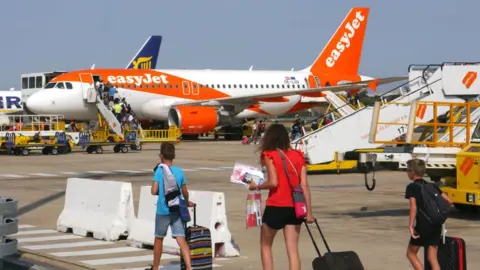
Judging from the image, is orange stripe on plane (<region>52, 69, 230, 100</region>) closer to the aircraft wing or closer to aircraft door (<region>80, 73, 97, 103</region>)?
aircraft door (<region>80, 73, 97, 103</region>)

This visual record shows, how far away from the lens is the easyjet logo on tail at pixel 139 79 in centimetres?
4494

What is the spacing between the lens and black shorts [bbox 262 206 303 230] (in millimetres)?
8781

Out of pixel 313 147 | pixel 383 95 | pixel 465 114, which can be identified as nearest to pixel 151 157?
pixel 313 147

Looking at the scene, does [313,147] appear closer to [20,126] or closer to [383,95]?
[383,95]

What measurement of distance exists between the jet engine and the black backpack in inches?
1371

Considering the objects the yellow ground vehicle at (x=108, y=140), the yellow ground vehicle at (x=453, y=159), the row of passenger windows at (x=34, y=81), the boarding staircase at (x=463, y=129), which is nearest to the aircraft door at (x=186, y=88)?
the yellow ground vehicle at (x=108, y=140)

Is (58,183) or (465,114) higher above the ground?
(465,114)

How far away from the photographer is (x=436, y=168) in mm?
14555

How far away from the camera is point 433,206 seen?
8.88m

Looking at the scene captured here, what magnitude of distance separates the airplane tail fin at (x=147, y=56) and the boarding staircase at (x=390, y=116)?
4898 centimetres

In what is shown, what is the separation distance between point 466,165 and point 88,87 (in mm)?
30891

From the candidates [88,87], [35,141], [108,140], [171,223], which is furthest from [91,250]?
[88,87]

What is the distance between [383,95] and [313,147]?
120 inches

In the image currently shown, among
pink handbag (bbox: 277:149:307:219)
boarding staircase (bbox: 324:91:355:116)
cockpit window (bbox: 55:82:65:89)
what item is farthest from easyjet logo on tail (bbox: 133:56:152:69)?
pink handbag (bbox: 277:149:307:219)
